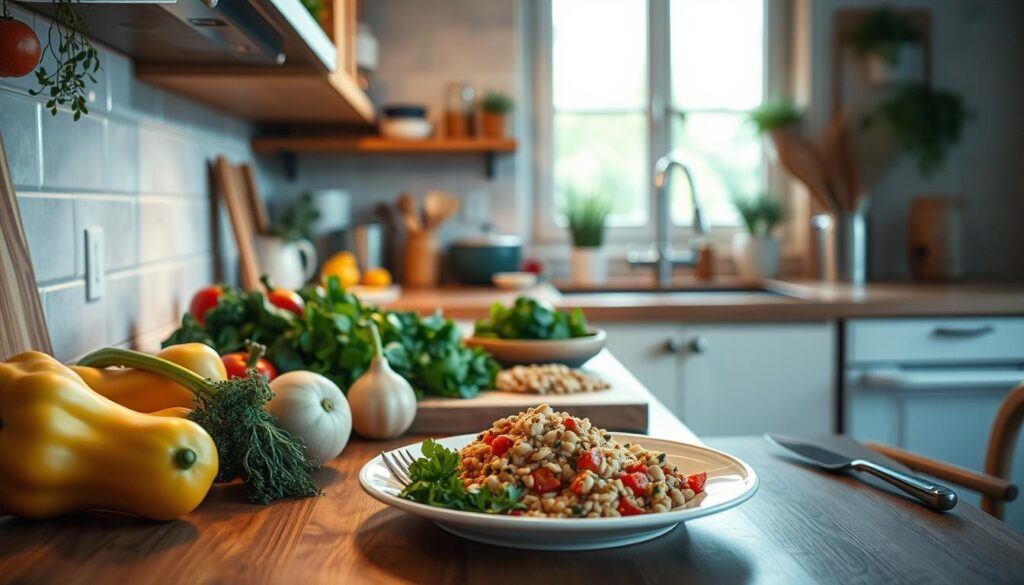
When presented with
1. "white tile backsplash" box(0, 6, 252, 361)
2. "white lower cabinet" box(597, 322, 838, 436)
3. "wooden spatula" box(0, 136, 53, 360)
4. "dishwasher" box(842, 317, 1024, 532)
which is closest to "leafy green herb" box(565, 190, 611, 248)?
"white lower cabinet" box(597, 322, 838, 436)

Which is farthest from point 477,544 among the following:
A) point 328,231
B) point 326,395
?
point 328,231

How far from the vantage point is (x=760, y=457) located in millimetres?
1292

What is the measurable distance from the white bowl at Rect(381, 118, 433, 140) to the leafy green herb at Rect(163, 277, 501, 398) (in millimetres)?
1638

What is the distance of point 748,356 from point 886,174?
1.12 m

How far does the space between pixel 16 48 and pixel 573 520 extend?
2.39 ft

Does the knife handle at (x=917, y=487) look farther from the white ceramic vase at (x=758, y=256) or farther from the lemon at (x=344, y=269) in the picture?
the white ceramic vase at (x=758, y=256)

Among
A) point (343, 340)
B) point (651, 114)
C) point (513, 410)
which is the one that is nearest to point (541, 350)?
point (513, 410)

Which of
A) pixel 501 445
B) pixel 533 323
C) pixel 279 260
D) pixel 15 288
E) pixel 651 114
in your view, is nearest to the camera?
pixel 501 445

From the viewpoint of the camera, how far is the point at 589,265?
333 cm

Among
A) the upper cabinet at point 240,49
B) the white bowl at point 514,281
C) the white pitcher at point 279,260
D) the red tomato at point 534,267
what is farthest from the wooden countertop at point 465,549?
the red tomato at point 534,267

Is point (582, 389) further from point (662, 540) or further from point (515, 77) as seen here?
point (515, 77)

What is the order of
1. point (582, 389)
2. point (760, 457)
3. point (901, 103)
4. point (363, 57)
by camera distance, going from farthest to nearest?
point (901, 103)
point (363, 57)
point (582, 389)
point (760, 457)

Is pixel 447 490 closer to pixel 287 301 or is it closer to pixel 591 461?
pixel 591 461

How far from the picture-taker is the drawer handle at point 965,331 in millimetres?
2713
